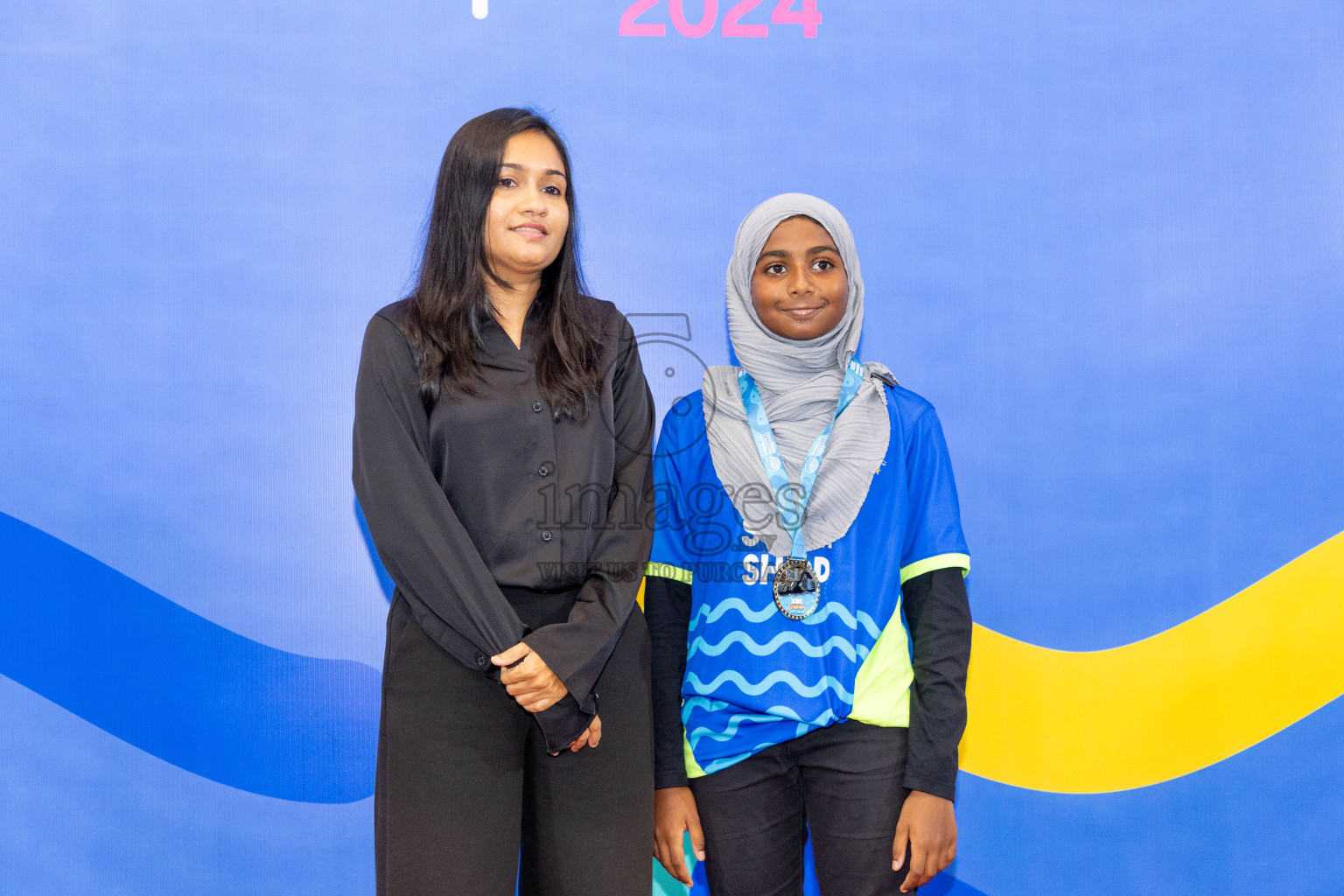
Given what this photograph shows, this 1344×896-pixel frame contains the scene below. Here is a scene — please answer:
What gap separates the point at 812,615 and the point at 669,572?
0.26 metres

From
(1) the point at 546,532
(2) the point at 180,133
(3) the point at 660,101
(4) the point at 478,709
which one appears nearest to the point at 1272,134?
(3) the point at 660,101

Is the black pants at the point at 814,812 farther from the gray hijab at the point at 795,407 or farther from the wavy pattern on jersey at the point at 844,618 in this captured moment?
the gray hijab at the point at 795,407

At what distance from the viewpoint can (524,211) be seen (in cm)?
153

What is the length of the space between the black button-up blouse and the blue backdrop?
2.42ft

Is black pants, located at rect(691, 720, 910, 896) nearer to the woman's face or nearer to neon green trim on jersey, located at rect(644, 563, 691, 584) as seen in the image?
neon green trim on jersey, located at rect(644, 563, 691, 584)

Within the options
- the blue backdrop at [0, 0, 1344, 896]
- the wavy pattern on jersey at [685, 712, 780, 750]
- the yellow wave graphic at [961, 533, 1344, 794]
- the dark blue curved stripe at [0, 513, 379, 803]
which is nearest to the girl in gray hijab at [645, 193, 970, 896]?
the wavy pattern on jersey at [685, 712, 780, 750]

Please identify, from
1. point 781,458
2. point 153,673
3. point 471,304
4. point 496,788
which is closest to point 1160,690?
point 781,458

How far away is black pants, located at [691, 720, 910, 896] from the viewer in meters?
1.57

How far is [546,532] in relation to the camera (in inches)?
56.8

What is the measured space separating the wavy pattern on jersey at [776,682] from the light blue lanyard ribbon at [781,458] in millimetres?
199

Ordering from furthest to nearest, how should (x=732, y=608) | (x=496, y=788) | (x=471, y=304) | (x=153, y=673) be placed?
(x=153, y=673) → (x=732, y=608) → (x=471, y=304) → (x=496, y=788)

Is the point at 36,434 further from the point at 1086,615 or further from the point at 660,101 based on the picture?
the point at 1086,615

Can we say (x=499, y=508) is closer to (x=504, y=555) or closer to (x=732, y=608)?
(x=504, y=555)

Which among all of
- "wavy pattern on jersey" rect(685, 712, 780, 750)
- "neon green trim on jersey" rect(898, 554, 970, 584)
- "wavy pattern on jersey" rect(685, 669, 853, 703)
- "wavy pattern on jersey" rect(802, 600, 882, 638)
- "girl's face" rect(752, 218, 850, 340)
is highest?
"girl's face" rect(752, 218, 850, 340)
